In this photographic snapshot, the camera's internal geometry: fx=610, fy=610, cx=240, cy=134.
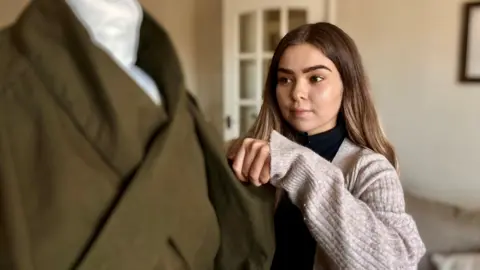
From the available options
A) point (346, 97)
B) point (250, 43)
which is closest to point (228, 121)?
point (250, 43)

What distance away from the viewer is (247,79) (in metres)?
3.25

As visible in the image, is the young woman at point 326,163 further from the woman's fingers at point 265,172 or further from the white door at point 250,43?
the white door at point 250,43

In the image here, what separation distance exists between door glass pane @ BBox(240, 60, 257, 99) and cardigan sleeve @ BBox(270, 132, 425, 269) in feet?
7.22

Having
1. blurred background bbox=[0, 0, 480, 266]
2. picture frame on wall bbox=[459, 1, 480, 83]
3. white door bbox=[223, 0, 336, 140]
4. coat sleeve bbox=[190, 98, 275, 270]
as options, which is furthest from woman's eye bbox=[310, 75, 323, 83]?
white door bbox=[223, 0, 336, 140]

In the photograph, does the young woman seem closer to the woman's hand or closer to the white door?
the woman's hand

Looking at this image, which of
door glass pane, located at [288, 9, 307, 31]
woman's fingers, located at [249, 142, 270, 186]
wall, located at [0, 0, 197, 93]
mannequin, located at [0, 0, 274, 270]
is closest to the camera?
mannequin, located at [0, 0, 274, 270]

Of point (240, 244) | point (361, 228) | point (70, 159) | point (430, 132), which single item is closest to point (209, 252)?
point (240, 244)

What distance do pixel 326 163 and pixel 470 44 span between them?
1.76 m

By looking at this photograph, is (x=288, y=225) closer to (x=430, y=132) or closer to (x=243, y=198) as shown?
(x=243, y=198)

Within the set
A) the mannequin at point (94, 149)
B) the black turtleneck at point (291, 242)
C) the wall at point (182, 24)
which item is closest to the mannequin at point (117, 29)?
the mannequin at point (94, 149)

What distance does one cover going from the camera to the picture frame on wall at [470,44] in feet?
8.23

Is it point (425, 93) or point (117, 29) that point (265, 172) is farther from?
point (425, 93)

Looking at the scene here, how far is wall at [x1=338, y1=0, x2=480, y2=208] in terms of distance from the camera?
8.46 ft

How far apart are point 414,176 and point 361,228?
186cm
